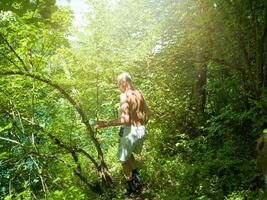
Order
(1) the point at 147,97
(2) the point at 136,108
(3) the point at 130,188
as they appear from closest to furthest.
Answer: (2) the point at 136,108, (3) the point at 130,188, (1) the point at 147,97

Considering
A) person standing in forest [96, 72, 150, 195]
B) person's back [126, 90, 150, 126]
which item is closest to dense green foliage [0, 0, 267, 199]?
person standing in forest [96, 72, 150, 195]

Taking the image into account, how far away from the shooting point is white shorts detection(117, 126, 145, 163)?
587 centimetres

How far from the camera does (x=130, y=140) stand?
586cm

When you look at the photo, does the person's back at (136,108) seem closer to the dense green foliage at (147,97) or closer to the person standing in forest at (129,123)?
the person standing in forest at (129,123)

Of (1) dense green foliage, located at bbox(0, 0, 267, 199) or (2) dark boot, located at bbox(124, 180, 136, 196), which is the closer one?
(1) dense green foliage, located at bbox(0, 0, 267, 199)

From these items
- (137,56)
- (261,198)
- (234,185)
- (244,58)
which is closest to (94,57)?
(137,56)

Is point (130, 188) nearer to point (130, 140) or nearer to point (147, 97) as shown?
point (130, 140)

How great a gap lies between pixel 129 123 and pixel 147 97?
11.0ft

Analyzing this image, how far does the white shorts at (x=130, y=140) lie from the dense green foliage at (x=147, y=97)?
957 mm

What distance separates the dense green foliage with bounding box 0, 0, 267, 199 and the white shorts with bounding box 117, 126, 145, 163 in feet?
3.14

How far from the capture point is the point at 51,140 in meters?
6.58

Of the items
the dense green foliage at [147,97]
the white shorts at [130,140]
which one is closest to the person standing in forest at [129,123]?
the white shorts at [130,140]

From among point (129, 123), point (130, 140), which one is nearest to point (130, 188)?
point (130, 140)

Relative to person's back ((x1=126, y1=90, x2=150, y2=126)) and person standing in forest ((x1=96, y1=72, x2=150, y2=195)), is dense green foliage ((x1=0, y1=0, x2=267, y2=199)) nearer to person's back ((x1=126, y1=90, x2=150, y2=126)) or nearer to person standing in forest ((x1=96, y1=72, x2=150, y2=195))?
person standing in forest ((x1=96, y1=72, x2=150, y2=195))
